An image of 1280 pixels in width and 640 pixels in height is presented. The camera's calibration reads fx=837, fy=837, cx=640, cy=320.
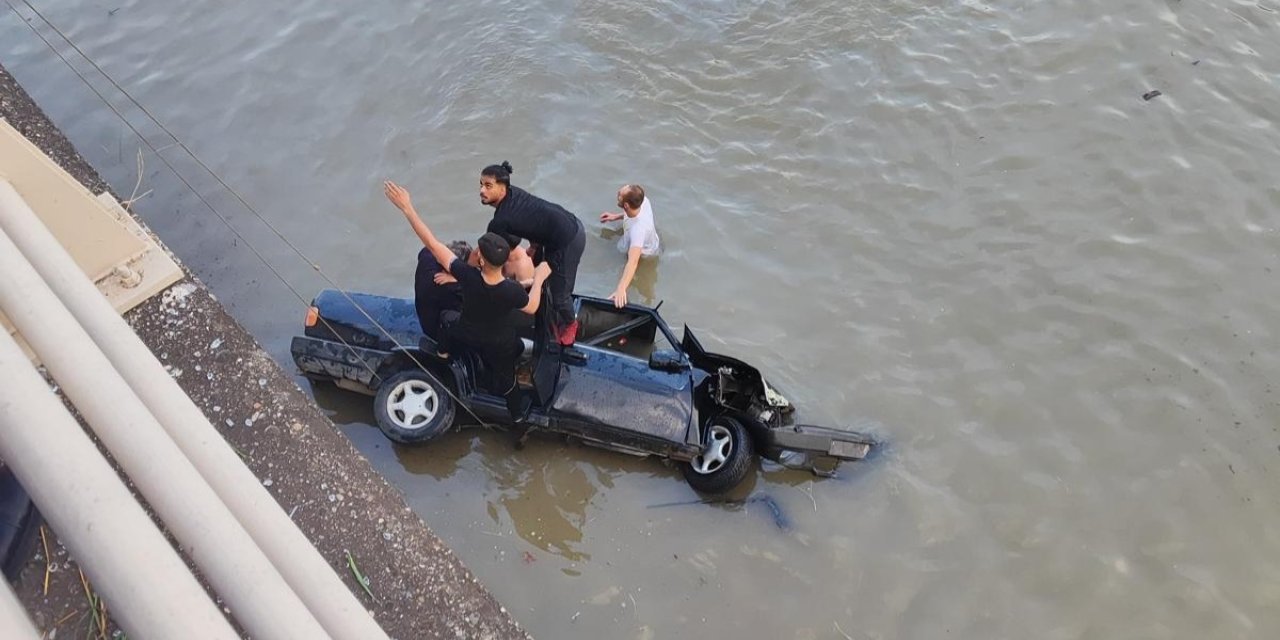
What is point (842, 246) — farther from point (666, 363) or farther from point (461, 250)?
point (461, 250)

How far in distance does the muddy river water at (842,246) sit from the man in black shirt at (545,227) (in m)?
1.23

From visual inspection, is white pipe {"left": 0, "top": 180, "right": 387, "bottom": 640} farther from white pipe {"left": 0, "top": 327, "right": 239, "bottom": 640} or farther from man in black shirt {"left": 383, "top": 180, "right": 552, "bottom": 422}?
man in black shirt {"left": 383, "top": 180, "right": 552, "bottom": 422}

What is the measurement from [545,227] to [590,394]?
1.21 metres

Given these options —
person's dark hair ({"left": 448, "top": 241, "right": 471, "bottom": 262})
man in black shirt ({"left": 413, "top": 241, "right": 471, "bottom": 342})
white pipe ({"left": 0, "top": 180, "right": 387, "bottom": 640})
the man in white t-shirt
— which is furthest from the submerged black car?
white pipe ({"left": 0, "top": 180, "right": 387, "bottom": 640})

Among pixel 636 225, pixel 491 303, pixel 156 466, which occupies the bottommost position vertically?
pixel 636 225

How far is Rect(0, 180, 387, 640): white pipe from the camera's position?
2281 mm

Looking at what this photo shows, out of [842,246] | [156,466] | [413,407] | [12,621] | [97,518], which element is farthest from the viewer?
[842,246]

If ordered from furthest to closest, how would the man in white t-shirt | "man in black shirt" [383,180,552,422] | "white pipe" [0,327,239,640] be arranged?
the man in white t-shirt
"man in black shirt" [383,180,552,422]
"white pipe" [0,327,239,640]

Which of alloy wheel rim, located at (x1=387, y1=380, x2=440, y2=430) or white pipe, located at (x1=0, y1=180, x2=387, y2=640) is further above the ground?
white pipe, located at (x1=0, y1=180, x2=387, y2=640)

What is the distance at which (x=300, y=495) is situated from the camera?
417cm

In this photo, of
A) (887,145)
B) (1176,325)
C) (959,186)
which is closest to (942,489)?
(1176,325)

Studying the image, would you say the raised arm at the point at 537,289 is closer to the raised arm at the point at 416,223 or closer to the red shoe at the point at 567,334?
the red shoe at the point at 567,334

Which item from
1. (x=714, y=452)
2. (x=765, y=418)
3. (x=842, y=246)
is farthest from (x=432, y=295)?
(x=842, y=246)

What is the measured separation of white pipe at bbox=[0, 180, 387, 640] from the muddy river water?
3.19 meters
